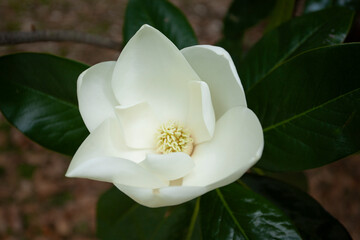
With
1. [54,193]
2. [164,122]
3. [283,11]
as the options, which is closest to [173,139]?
[164,122]

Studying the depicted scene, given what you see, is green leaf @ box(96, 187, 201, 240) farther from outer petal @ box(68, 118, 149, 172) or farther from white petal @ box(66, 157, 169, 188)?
white petal @ box(66, 157, 169, 188)

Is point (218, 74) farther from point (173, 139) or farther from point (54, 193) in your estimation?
point (54, 193)

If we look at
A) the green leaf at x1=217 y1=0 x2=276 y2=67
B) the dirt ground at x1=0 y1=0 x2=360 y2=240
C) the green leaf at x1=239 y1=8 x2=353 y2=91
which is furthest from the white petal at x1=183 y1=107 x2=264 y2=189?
the dirt ground at x1=0 y1=0 x2=360 y2=240

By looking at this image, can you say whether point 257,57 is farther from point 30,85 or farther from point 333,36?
point 30,85

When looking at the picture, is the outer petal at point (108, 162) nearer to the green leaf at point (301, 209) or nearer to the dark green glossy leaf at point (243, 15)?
the green leaf at point (301, 209)

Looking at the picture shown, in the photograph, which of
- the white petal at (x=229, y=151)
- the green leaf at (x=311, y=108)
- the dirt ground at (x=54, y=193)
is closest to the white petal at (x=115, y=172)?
the white petal at (x=229, y=151)

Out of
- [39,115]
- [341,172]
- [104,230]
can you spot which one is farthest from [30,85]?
[341,172]
